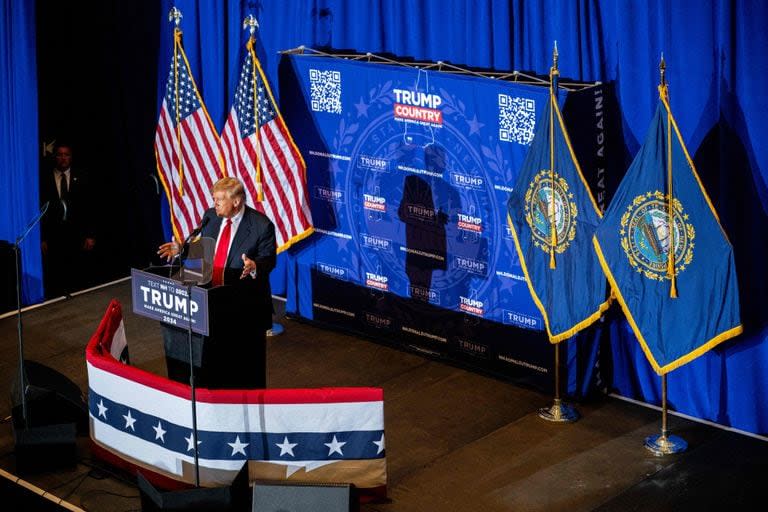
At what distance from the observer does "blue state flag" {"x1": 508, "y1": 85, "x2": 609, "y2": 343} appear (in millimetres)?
8031

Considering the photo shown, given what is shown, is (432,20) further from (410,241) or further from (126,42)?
(126,42)

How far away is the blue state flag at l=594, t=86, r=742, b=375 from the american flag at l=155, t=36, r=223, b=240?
4002 millimetres

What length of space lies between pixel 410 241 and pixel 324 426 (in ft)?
8.65

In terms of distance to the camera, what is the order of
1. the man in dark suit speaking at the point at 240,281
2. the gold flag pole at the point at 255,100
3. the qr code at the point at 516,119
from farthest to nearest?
1. the gold flag pole at the point at 255,100
2. the qr code at the point at 516,119
3. the man in dark suit speaking at the point at 240,281

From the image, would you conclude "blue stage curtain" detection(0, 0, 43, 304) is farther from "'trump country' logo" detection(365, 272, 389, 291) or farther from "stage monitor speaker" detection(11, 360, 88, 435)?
"'trump country' logo" detection(365, 272, 389, 291)

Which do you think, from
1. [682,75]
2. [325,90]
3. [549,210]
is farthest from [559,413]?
[325,90]

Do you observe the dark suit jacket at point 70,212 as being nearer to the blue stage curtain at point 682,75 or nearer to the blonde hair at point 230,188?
the blue stage curtain at point 682,75

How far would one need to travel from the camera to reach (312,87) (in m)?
9.69

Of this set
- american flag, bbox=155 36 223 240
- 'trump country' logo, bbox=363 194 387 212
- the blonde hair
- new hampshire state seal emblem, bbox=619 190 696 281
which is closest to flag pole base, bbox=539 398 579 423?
new hampshire state seal emblem, bbox=619 190 696 281

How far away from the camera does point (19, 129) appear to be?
35.1 feet

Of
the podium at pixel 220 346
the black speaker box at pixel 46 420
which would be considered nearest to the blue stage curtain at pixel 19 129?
the black speaker box at pixel 46 420

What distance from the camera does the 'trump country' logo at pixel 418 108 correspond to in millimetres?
8914

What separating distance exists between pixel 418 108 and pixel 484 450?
2.46 meters

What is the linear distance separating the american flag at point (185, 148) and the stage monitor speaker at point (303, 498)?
175 inches
